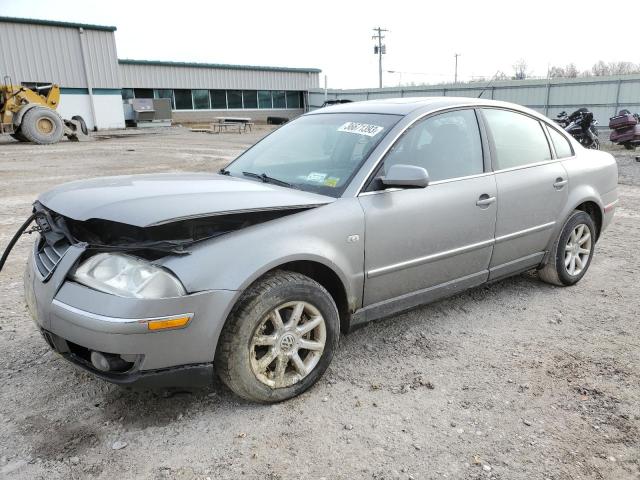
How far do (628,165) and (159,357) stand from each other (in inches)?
539

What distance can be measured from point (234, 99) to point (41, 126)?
22.8m

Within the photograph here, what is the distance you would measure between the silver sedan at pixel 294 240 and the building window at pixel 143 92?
36.1m

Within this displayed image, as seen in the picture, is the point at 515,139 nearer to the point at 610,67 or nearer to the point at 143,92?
the point at 143,92

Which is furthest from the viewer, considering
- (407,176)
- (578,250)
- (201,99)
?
(201,99)

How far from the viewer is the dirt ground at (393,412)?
7.90 ft

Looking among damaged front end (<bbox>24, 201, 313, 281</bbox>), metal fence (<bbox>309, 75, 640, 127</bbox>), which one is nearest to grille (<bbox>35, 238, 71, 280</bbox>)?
damaged front end (<bbox>24, 201, 313, 281</bbox>)

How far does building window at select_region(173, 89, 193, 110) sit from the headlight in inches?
1520

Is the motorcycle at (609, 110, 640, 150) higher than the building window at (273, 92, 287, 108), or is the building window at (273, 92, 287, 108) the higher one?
the building window at (273, 92, 287, 108)

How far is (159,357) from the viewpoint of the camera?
2459 millimetres

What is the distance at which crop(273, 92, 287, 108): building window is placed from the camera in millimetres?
43312

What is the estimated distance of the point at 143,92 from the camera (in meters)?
37.2

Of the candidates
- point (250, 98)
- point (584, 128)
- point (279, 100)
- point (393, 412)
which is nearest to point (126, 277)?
point (393, 412)

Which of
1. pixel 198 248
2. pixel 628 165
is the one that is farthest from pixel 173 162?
pixel 198 248

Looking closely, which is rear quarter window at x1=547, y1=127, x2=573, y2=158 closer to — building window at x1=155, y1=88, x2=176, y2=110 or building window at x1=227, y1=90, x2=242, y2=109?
building window at x1=155, y1=88, x2=176, y2=110
